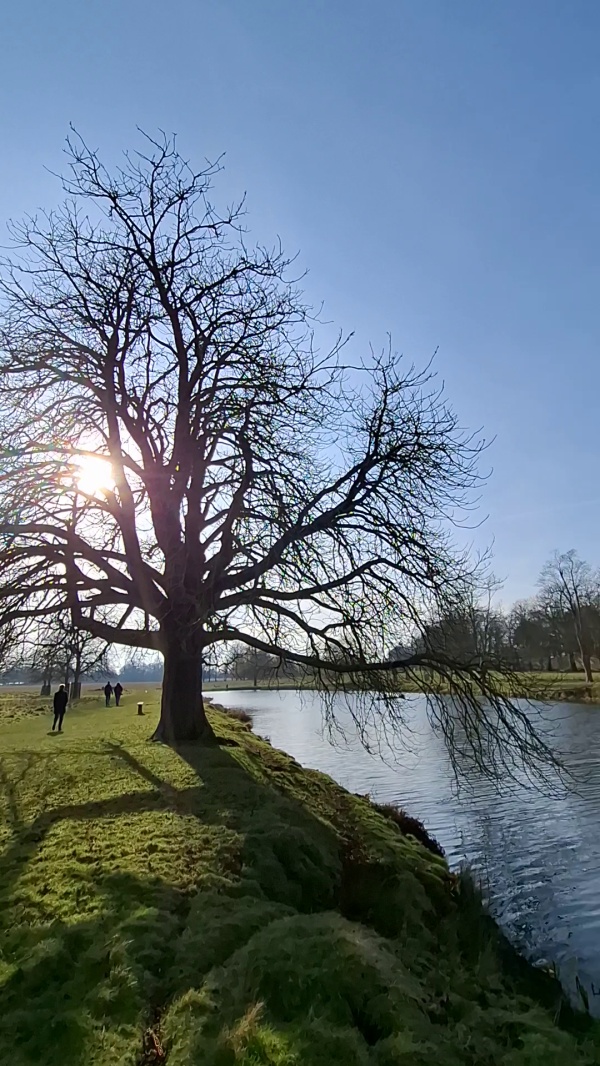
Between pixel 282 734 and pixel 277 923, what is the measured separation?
27.6 meters

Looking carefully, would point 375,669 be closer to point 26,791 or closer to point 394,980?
point 26,791

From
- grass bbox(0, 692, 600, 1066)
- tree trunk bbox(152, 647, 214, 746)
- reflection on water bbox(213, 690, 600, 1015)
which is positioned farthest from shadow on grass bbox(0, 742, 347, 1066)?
tree trunk bbox(152, 647, 214, 746)

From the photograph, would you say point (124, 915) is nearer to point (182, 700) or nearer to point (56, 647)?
point (56, 647)

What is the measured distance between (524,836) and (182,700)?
735 centimetres

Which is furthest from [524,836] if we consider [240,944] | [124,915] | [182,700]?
[124,915]

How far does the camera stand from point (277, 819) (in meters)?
8.50

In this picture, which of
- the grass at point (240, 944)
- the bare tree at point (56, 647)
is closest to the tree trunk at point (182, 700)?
the bare tree at point (56, 647)

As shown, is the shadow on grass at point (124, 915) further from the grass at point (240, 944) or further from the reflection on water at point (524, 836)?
the reflection on water at point (524, 836)

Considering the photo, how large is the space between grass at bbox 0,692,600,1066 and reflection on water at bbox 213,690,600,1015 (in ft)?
2.79

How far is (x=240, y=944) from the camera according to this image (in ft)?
17.0

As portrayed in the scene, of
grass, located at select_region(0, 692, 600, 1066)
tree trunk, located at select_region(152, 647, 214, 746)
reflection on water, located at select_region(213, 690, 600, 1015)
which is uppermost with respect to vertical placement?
tree trunk, located at select_region(152, 647, 214, 746)

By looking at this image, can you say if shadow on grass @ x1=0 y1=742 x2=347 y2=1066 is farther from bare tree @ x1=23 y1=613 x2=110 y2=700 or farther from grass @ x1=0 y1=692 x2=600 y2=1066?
bare tree @ x1=23 y1=613 x2=110 y2=700

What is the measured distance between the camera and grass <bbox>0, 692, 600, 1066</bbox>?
4051mm

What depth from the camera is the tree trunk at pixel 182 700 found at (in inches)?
565
